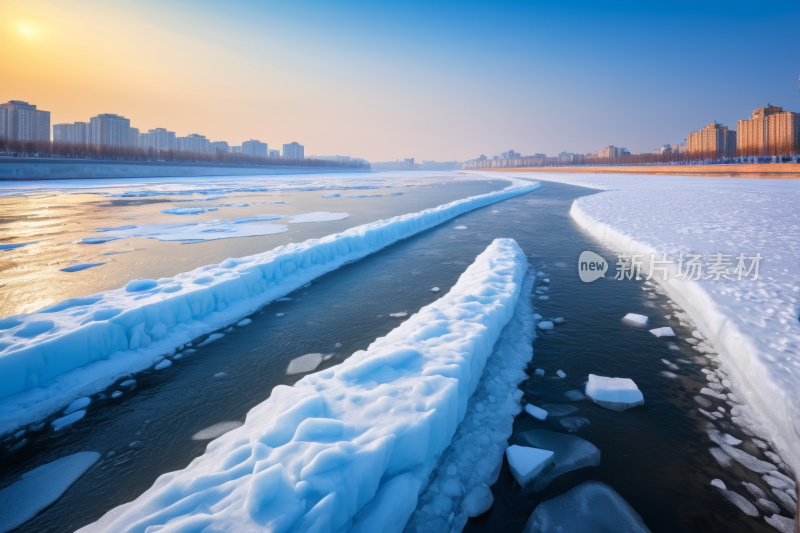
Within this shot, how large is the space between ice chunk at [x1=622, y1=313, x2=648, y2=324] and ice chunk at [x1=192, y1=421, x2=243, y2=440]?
4.57m

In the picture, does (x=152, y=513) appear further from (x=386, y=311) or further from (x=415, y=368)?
(x=386, y=311)

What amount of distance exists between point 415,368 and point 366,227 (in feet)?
24.8

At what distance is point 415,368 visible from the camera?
10.5 ft

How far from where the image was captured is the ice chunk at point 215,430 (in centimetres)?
279

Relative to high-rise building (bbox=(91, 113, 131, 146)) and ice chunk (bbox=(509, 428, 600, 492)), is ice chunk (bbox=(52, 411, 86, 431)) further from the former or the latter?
high-rise building (bbox=(91, 113, 131, 146))

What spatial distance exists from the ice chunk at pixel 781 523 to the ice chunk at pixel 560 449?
86 centimetres

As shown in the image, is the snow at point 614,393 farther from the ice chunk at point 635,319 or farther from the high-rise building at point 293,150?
the high-rise building at point 293,150

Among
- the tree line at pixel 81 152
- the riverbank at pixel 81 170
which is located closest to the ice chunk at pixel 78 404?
the riverbank at pixel 81 170

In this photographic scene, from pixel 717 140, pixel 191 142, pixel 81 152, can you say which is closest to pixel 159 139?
pixel 191 142

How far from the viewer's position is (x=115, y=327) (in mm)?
3984

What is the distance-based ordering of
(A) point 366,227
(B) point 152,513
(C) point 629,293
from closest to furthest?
(B) point 152,513 < (C) point 629,293 < (A) point 366,227

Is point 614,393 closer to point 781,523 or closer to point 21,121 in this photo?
point 781,523

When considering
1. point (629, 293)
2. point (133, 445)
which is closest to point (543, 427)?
point (133, 445)

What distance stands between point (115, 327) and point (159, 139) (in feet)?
567
